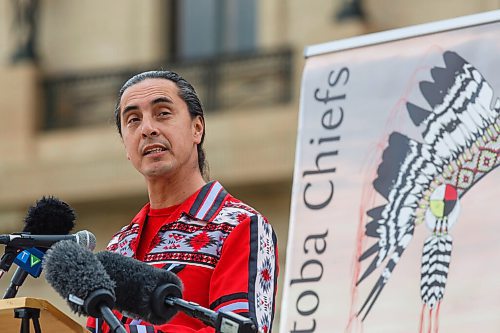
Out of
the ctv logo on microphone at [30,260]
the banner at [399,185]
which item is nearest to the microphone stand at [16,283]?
the ctv logo on microphone at [30,260]

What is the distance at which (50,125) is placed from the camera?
1700 cm

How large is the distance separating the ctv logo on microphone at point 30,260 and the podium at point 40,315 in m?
0.29

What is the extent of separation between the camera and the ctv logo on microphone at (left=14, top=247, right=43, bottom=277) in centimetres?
502

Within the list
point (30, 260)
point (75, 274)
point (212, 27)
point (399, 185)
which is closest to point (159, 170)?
point (30, 260)

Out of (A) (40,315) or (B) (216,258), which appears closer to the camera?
(A) (40,315)

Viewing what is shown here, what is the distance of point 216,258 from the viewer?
5.00 metres

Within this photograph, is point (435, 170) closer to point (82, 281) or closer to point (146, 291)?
point (146, 291)

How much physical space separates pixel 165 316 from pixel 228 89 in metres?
11.7

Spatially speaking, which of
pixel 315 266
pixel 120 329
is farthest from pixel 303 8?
pixel 120 329

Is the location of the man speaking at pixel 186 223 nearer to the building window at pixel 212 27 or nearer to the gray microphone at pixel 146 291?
the gray microphone at pixel 146 291

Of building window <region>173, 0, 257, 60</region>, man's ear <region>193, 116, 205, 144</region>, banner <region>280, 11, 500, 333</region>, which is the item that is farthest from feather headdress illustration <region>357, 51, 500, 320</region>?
building window <region>173, 0, 257, 60</region>

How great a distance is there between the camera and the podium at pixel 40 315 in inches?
183

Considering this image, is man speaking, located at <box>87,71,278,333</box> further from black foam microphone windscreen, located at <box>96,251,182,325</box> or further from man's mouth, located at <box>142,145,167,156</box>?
black foam microphone windscreen, located at <box>96,251,182,325</box>

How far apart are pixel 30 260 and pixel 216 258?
1.76ft
